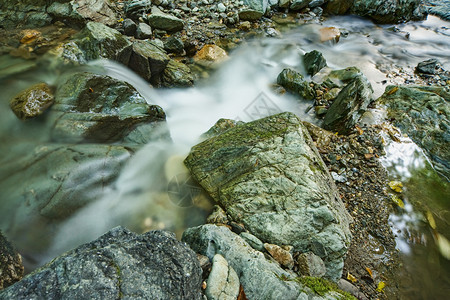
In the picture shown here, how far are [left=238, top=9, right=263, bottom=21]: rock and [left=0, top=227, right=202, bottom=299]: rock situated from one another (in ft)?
36.2

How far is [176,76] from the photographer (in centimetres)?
813

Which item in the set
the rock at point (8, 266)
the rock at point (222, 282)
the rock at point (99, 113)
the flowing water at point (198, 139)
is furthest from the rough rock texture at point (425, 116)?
the rock at point (8, 266)

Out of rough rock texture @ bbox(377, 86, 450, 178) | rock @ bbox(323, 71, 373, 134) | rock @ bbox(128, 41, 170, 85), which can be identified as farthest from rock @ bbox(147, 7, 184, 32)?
rough rock texture @ bbox(377, 86, 450, 178)

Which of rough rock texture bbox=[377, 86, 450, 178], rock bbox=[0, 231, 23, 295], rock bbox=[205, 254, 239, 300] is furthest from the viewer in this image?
rough rock texture bbox=[377, 86, 450, 178]

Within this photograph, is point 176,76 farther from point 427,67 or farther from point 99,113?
point 427,67

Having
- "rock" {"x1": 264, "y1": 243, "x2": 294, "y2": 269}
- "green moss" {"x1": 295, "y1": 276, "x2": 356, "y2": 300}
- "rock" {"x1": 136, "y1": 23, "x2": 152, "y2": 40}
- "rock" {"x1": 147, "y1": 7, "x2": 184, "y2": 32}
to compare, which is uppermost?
"rock" {"x1": 147, "y1": 7, "x2": 184, "y2": 32}

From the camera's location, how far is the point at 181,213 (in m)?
4.67

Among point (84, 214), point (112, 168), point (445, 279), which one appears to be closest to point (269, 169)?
point (112, 168)

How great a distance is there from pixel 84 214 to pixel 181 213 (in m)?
1.61

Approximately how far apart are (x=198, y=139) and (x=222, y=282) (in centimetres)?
408

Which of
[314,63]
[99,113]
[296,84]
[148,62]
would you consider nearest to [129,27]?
[148,62]

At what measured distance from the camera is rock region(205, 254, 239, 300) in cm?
259

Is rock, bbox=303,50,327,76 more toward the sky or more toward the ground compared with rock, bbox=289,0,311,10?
more toward the ground

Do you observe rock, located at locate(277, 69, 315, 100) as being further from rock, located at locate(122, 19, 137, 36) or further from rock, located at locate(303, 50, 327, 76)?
rock, located at locate(122, 19, 137, 36)
